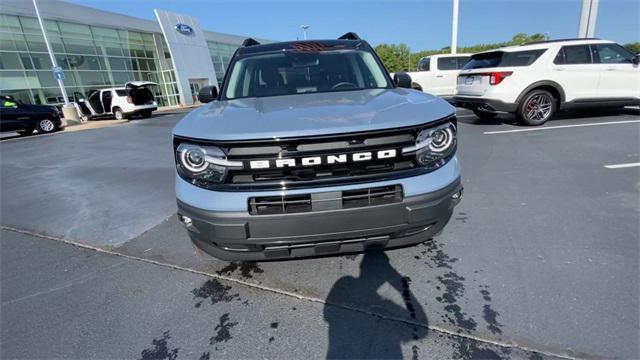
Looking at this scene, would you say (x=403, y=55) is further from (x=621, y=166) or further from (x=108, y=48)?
(x=621, y=166)

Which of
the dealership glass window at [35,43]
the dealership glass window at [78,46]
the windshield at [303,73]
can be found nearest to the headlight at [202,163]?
the windshield at [303,73]

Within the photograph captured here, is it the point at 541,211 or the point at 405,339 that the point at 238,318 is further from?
the point at 541,211

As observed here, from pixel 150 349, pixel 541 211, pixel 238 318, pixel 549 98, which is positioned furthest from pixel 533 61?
pixel 150 349

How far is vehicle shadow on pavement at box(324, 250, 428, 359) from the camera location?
1.78 metres

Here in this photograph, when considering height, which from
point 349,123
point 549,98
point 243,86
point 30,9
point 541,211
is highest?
point 30,9

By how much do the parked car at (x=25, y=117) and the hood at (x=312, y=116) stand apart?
16.1 meters

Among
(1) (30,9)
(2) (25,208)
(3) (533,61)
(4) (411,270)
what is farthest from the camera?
(1) (30,9)

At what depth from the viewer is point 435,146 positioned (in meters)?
1.95

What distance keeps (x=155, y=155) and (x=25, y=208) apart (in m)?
3.12

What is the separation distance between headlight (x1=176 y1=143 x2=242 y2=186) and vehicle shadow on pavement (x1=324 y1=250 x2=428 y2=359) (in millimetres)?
1127

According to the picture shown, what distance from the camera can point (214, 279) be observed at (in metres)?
2.48

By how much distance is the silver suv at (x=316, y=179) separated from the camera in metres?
1.75

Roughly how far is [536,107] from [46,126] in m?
19.1

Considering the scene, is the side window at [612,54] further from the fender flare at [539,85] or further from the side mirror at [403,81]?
the side mirror at [403,81]
